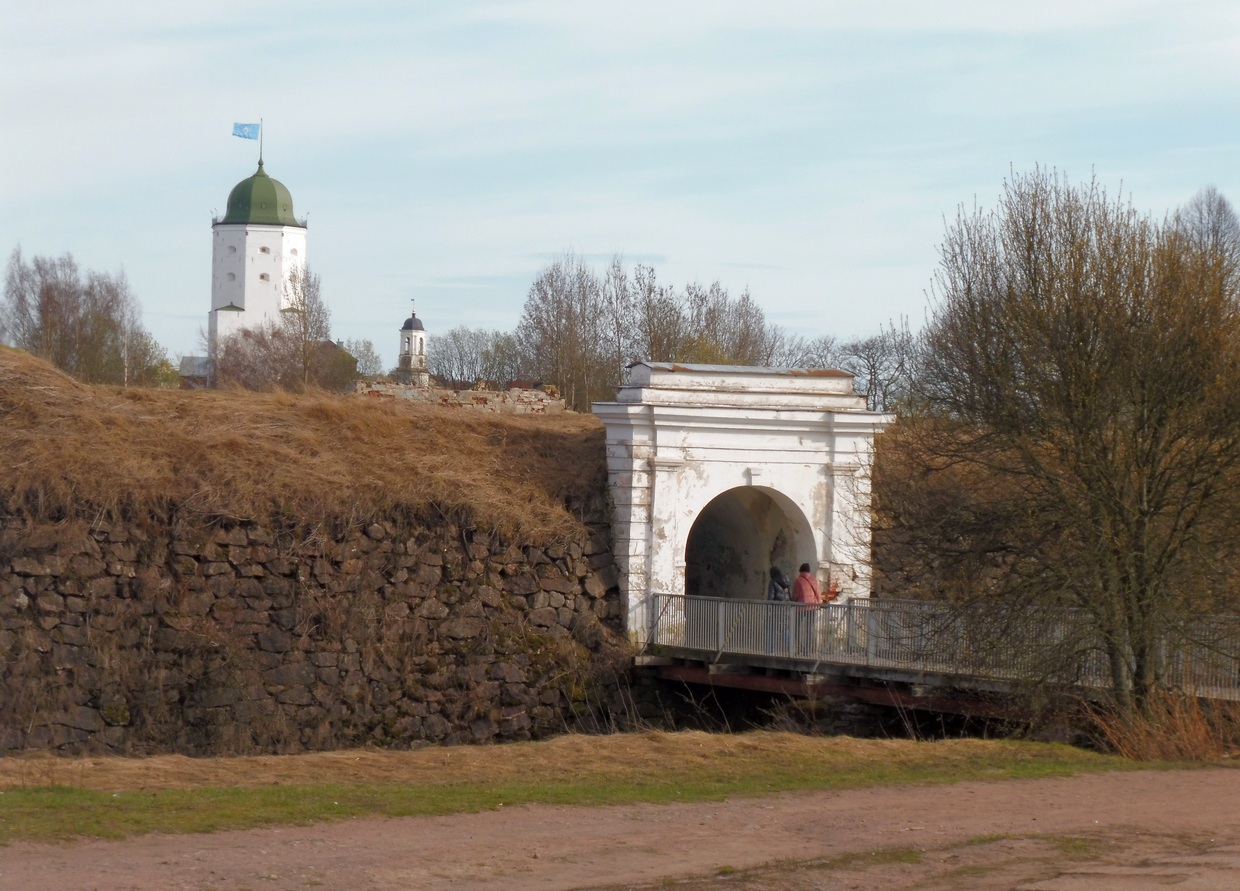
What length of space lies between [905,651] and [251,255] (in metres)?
74.0

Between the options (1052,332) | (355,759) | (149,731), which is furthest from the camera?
(149,731)

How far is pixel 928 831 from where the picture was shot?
37.0 ft

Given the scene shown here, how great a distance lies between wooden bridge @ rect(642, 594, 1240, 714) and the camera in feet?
54.7

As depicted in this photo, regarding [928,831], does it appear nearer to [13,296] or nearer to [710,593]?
[710,593]

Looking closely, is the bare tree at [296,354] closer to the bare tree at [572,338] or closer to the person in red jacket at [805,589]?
the bare tree at [572,338]

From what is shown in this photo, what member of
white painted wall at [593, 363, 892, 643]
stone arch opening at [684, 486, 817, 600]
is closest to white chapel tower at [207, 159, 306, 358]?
stone arch opening at [684, 486, 817, 600]

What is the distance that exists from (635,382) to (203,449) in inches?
273

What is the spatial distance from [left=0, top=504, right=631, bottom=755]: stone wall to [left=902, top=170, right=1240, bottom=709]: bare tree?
7568 mm

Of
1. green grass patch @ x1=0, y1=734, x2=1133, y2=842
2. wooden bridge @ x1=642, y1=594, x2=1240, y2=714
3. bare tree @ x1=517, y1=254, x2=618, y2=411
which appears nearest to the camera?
green grass patch @ x1=0, y1=734, x2=1133, y2=842

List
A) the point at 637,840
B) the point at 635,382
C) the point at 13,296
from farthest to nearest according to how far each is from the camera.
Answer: the point at 13,296 → the point at 635,382 → the point at 637,840

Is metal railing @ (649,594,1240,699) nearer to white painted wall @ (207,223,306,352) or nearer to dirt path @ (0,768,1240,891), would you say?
dirt path @ (0,768,1240,891)

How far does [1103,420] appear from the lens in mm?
16828

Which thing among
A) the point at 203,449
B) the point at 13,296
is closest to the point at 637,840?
the point at 203,449

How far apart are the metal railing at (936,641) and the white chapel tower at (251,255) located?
68.5 meters
